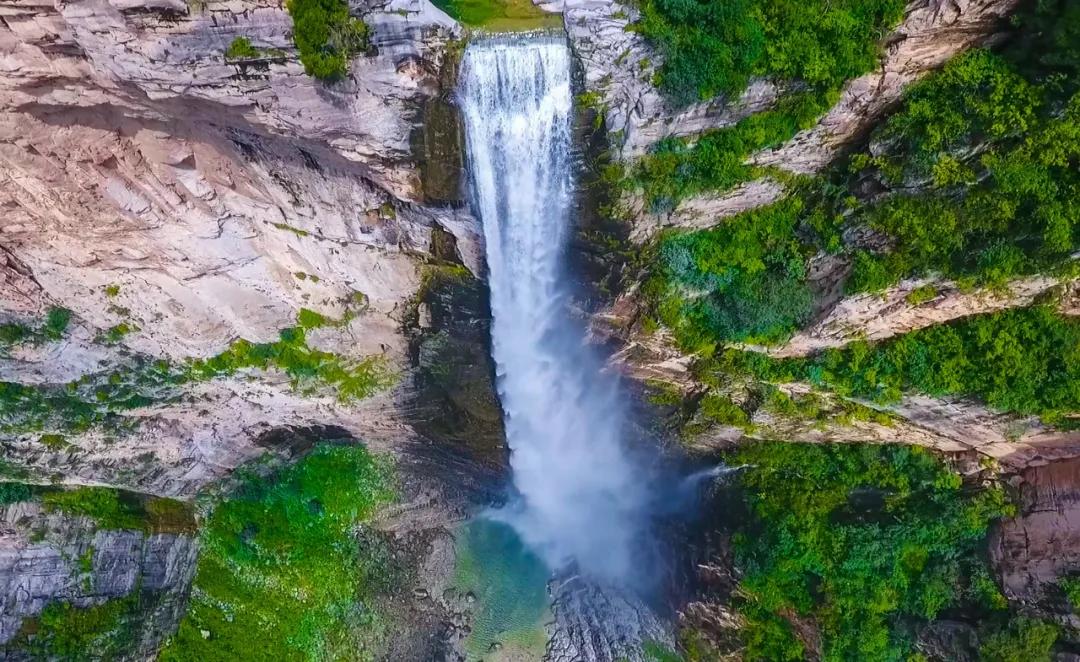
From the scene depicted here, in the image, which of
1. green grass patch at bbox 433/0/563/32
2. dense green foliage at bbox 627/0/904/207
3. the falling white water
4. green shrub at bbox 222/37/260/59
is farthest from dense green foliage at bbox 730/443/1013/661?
green shrub at bbox 222/37/260/59

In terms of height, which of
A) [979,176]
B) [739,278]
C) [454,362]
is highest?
[979,176]

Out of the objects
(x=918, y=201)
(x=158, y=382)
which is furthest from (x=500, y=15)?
(x=158, y=382)

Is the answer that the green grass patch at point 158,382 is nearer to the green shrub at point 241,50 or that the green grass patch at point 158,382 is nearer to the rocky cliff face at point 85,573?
the rocky cliff face at point 85,573

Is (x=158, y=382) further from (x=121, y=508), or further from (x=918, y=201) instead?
(x=918, y=201)

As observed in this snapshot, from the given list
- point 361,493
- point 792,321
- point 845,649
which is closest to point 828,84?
point 792,321

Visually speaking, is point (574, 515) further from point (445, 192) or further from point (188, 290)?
point (188, 290)
